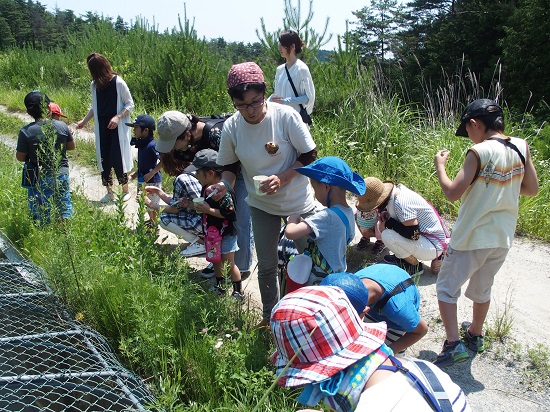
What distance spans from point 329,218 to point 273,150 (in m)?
0.55

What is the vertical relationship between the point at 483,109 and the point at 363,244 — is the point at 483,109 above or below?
above

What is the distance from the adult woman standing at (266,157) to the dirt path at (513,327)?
2.91 feet

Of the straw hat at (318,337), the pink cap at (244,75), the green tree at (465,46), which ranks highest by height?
the green tree at (465,46)

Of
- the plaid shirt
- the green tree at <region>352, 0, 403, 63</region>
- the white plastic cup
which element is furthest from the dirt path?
the green tree at <region>352, 0, 403, 63</region>

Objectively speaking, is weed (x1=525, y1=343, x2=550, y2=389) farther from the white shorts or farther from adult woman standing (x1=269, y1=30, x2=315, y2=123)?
adult woman standing (x1=269, y1=30, x2=315, y2=123)

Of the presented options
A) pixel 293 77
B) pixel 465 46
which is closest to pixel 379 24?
pixel 465 46

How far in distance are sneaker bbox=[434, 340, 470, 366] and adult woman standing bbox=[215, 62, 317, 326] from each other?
112 centimetres

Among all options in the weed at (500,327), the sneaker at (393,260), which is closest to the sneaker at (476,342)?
the weed at (500,327)

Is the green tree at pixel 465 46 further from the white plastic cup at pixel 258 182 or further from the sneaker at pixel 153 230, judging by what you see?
the white plastic cup at pixel 258 182

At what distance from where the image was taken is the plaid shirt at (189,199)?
4.16 meters

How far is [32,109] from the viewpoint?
191 inches

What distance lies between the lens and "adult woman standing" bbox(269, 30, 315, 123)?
5801 mm

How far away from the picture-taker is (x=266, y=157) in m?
3.13

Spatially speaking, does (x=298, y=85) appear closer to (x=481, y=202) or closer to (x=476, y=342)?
(x=481, y=202)
